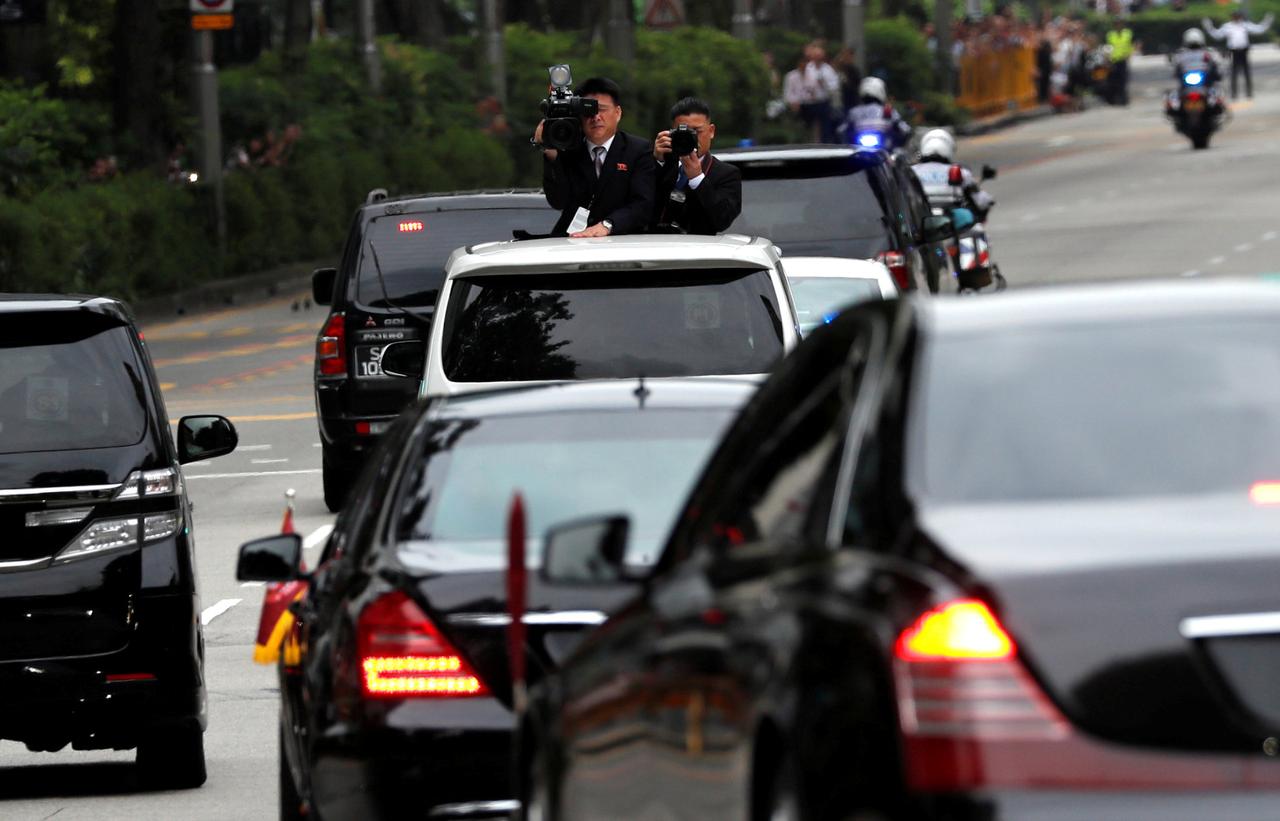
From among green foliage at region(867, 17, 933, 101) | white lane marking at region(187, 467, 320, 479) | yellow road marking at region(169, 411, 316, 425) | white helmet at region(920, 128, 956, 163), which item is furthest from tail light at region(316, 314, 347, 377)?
green foliage at region(867, 17, 933, 101)

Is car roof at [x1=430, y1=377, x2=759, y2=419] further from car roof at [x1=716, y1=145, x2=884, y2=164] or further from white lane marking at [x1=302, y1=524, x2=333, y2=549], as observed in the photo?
car roof at [x1=716, y1=145, x2=884, y2=164]

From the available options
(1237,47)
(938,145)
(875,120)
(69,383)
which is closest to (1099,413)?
(69,383)

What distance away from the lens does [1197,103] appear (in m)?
53.6

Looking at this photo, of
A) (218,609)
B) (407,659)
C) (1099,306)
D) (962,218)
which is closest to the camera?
(1099,306)

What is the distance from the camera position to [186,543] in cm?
959

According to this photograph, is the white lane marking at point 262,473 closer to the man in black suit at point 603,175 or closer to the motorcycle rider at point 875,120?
the man in black suit at point 603,175

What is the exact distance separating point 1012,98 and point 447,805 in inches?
2640

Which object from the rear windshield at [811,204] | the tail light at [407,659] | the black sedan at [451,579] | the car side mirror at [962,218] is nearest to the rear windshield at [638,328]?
the black sedan at [451,579]

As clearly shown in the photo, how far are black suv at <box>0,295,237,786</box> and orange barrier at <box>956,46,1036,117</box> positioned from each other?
2296 inches

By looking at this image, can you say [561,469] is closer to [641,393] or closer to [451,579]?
[641,393]

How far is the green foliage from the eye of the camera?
205ft

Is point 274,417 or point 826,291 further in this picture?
point 274,417

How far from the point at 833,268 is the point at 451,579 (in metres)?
10.0

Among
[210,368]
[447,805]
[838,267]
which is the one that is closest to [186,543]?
[447,805]
